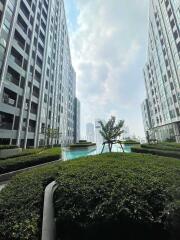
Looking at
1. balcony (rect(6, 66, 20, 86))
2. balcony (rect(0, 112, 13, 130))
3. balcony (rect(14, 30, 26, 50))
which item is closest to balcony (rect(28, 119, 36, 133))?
balcony (rect(0, 112, 13, 130))

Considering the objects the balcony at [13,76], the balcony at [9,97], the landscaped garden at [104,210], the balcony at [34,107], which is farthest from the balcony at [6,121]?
the landscaped garden at [104,210]

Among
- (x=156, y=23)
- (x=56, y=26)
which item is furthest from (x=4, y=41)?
(x=156, y=23)

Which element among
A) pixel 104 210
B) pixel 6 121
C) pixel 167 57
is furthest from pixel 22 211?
pixel 167 57

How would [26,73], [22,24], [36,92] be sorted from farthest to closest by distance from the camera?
1. [36,92]
2. [22,24]
3. [26,73]

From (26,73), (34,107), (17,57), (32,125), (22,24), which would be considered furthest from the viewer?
(34,107)

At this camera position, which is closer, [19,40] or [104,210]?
[104,210]

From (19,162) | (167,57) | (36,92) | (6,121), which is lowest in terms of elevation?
(19,162)

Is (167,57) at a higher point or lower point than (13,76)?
higher

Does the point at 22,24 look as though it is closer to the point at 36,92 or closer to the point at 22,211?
the point at 36,92

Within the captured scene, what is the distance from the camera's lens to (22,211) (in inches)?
121

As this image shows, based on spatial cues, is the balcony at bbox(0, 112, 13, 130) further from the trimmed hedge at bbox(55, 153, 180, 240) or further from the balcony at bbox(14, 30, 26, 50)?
the trimmed hedge at bbox(55, 153, 180, 240)

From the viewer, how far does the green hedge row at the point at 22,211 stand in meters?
2.66

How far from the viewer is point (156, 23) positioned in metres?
40.9

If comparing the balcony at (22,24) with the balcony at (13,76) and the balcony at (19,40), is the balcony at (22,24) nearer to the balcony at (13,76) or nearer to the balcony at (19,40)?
the balcony at (19,40)
